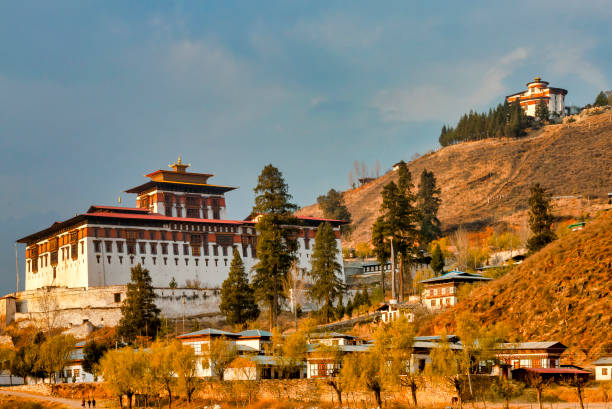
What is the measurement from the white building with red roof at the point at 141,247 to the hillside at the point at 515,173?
145 ft

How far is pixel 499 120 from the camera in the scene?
18175cm

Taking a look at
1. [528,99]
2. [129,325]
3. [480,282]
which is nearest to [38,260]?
[129,325]

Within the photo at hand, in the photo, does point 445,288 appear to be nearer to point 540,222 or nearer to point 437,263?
point 540,222

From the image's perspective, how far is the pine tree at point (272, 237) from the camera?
71.3m

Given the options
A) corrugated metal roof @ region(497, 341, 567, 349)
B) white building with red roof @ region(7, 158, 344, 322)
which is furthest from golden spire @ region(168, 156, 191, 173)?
corrugated metal roof @ region(497, 341, 567, 349)

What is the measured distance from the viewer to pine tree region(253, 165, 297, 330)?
2808 inches

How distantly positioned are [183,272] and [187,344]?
37.8 metres

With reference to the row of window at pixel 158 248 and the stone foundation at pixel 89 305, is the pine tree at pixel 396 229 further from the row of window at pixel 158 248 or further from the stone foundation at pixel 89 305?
the row of window at pixel 158 248

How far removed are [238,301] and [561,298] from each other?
28786mm

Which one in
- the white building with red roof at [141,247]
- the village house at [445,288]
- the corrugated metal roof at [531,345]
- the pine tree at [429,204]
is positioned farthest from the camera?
the pine tree at [429,204]

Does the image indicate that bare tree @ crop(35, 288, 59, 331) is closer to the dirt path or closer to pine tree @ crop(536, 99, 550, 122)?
the dirt path

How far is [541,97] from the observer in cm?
19112

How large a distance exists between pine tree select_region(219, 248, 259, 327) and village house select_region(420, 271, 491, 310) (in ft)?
52.1

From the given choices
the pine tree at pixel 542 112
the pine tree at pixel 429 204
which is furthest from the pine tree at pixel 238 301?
the pine tree at pixel 542 112
